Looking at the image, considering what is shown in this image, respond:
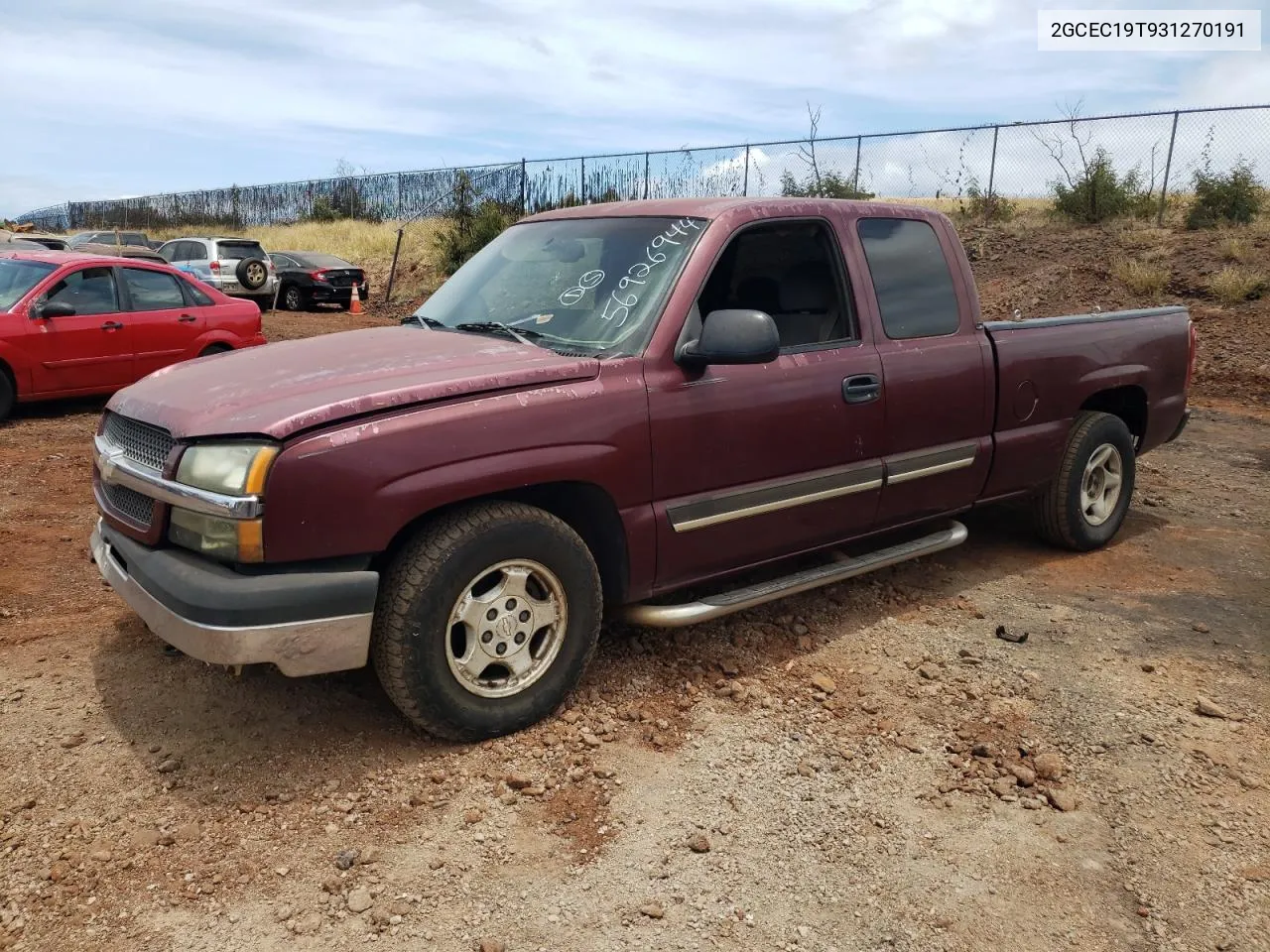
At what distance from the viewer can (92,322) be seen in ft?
29.9

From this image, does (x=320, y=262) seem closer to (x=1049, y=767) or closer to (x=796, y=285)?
(x=796, y=285)

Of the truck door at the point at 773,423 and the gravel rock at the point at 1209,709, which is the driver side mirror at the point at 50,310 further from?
the gravel rock at the point at 1209,709

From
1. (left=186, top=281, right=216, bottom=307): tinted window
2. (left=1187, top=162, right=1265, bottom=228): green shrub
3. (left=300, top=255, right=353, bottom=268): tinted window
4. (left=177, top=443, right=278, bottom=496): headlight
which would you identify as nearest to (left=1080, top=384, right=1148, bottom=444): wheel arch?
(left=177, top=443, right=278, bottom=496): headlight

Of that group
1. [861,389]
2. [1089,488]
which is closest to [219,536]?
[861,389]

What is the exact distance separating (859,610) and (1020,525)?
6.36 feet

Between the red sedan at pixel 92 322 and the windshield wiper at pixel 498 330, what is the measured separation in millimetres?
6064

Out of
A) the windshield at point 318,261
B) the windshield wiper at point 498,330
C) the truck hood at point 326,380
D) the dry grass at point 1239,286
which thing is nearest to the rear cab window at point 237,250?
the windshield at point 318,261

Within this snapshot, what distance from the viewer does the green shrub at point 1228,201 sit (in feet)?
53.7

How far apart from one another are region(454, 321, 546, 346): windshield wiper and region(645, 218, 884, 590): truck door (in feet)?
1.76

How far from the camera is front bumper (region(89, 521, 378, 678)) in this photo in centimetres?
284

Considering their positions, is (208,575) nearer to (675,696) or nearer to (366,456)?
(366,456)

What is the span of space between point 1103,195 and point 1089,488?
48.1 feet

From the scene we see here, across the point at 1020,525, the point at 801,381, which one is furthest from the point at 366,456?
the point at 1020,525

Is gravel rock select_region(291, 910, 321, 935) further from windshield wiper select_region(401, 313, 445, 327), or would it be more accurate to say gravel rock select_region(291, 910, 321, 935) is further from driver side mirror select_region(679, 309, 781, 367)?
windshield wiper select_region(401, 313, 445, 327)
